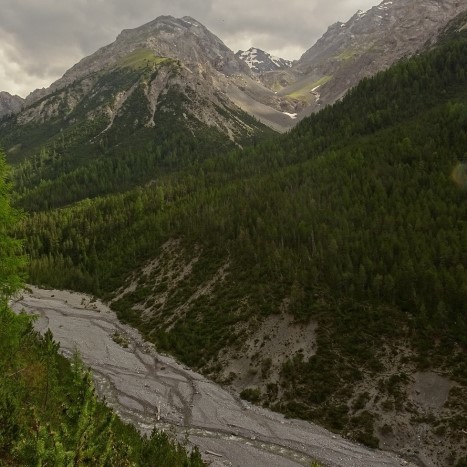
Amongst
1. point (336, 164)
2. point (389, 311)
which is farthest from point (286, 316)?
point (336, 164)

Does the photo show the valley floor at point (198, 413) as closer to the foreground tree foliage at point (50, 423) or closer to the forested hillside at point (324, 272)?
the forested hillside at point (324, 272)

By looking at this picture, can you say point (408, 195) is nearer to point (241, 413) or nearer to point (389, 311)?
point (389, 311)

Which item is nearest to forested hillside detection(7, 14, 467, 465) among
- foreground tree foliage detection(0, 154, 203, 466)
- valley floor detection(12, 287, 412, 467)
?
valley floor detection(12, 287, 412, 467)

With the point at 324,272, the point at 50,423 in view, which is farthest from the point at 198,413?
the point at 50,423

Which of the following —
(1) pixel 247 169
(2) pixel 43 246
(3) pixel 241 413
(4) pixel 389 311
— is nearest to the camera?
(3) pixel 241 413

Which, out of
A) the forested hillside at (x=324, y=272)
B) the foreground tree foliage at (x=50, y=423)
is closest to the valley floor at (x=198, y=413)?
the forested hillside at (x=324, y=272)

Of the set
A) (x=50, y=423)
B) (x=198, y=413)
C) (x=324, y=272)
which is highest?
(x=324, y=272)

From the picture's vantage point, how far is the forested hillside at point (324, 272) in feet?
178

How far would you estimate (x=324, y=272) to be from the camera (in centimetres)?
7862

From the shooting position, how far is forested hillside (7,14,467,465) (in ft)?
178

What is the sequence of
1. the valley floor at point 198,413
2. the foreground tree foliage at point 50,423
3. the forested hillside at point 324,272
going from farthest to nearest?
1. the forested hillside at point 324,272
2. the valley floor at point 198,413
3. the foreground tree foliage at point 50,423

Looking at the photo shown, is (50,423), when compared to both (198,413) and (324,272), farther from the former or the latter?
(324,272)

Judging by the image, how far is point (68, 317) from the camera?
287 feet

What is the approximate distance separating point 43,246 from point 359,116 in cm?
14772
